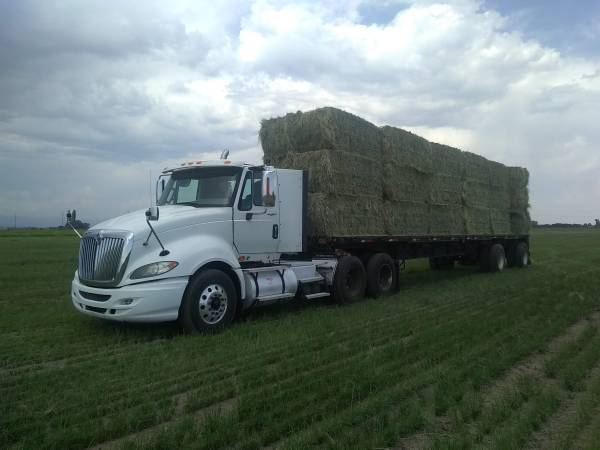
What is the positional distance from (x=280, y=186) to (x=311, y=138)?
1.58 meters

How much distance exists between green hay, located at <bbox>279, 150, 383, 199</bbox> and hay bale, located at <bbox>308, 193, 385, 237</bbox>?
0.16m

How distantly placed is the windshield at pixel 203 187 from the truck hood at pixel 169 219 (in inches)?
10.1

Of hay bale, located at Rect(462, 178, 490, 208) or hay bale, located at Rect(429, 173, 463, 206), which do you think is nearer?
hay bale, located at Rect(429, 173, 463, 206)

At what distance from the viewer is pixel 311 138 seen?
1020 cm

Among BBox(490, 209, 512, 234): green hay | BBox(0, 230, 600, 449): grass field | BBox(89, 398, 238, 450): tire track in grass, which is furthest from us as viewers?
BBox(490, 209, 512, 234): green hay

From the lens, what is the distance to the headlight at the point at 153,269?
6875 millimetres

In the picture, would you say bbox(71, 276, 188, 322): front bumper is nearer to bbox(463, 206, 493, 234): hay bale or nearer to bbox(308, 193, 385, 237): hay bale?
bbox(308, 193, 385, 237): hay bale

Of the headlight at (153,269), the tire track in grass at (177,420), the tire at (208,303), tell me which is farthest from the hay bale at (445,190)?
the tire track in grass at (177,420)

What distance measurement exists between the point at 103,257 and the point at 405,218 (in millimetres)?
7294

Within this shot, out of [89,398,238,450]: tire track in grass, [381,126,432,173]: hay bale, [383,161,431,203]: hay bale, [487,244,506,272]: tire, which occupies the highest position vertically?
[381,126,432,173]: hay bale

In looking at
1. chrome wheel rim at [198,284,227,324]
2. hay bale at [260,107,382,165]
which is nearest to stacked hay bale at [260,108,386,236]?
hay bale at [260,107,382,165]

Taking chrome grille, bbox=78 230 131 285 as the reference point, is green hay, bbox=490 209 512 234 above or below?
above

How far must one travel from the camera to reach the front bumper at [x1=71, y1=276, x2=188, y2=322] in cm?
677

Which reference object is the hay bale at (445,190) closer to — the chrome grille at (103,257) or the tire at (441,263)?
the tire at (441,263)
